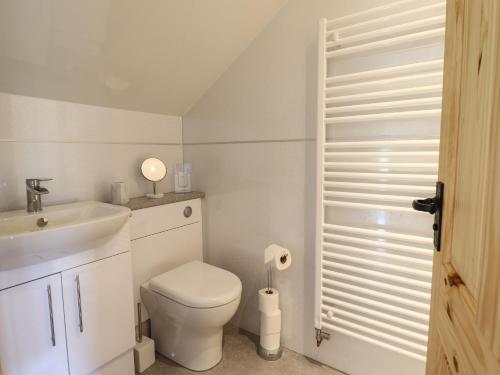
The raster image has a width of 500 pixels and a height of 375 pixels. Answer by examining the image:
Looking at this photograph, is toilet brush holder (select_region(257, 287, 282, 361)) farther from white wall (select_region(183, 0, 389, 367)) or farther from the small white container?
the small white container

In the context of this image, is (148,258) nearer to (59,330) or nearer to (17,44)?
(59,330)

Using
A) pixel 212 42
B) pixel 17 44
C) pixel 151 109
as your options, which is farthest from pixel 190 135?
pixel 17 44

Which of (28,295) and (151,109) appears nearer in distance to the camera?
(28,295)

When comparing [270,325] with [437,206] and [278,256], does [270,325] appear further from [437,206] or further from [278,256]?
[437,206]

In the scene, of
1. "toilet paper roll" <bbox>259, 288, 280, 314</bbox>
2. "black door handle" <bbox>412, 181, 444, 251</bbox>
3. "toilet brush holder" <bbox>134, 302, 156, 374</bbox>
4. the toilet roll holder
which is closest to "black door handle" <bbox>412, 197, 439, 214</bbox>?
"black door handle" <bbox>412, 181, 444, 251</bbox>

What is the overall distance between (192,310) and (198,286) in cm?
13

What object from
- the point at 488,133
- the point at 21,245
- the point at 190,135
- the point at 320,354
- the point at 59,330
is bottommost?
the point at 320,354

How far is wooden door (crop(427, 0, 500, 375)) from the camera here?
0.36 metres

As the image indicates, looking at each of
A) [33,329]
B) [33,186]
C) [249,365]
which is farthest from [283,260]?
[33,186]

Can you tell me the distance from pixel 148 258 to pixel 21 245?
80 centimetres

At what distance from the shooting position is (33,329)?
1.12 m

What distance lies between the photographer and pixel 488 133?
37 cm

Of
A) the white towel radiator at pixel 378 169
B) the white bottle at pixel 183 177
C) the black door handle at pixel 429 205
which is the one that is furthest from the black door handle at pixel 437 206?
the white bottle at pixel 183 177

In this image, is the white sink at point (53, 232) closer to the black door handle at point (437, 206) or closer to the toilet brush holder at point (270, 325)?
the toilet brush holder at point (270, 325)
